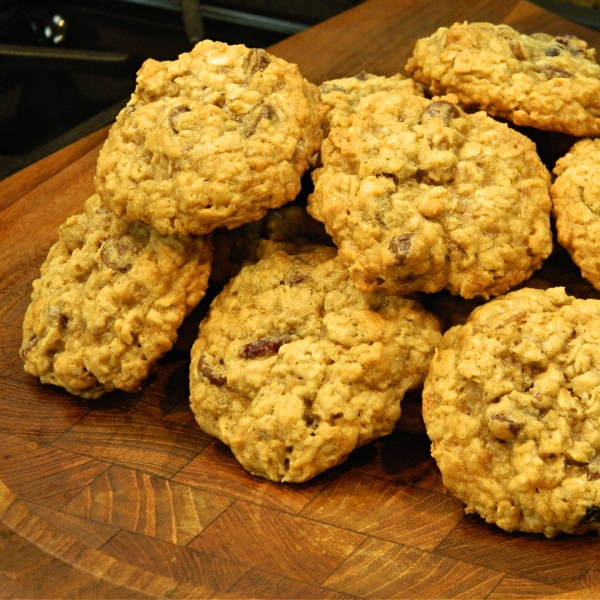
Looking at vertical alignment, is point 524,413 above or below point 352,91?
below

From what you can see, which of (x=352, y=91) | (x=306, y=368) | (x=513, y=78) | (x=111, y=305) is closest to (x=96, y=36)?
(x=352, y=91)

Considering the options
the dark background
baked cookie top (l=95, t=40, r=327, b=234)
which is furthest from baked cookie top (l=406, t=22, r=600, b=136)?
the dark background

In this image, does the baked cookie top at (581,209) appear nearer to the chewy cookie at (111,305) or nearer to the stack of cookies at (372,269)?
the stack of cookies at (372,269)

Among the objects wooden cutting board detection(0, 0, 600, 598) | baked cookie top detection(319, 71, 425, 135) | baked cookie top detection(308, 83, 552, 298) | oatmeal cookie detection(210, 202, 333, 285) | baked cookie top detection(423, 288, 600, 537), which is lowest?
wooden cutting board detection(0, 0, 600, 598)

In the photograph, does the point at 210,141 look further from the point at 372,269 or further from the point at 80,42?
the point at 80,42

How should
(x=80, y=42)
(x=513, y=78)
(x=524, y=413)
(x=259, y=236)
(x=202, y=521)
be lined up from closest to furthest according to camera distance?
1. (x=524, y=413)
2. (x=202, y=521)
3. (x=513, y=78)
4. (x=259, y=236)
5. (x=80, y=42)

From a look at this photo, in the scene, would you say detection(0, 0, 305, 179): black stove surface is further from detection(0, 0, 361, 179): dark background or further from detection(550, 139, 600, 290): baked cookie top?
detection(550, 139, 600, 290): baked cookie top

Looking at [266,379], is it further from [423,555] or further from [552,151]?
[552,151]
